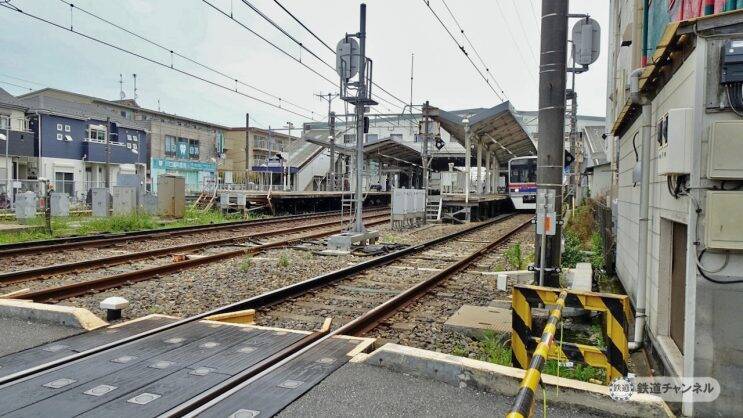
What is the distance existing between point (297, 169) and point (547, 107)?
41573 mm

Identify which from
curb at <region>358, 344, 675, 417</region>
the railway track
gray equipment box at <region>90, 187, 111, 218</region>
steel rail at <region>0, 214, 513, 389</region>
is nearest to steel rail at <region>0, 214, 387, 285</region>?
steel rail at <region>0, 214, 513, 389</region>

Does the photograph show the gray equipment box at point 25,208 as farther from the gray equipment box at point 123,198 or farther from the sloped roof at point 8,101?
the sloped roof at point 8,101

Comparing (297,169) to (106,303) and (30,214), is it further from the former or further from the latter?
(106,303)

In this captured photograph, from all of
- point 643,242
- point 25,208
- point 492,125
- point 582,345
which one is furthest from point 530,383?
point 492,125

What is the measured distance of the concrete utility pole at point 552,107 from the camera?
5633 mm

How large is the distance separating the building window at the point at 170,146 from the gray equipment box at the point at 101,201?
95.2 feet

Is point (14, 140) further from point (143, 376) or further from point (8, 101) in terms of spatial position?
point (143, 376)

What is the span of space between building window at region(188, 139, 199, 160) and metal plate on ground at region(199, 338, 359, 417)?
161 feet

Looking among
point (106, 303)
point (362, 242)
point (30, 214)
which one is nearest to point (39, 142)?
point (30, 214)

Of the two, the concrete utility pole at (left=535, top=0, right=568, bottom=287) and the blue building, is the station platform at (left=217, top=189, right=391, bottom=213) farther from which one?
the concrete utility pole at (left=535, top=0, right=568, bottom=287)

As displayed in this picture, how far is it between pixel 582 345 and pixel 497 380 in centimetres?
119

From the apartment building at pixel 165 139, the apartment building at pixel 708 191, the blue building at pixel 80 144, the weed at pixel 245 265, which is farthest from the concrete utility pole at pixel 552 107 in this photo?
the apartment building at pixel 165 139

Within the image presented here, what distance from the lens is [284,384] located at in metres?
3.39

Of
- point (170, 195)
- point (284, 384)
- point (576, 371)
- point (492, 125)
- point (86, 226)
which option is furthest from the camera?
point (492, 125)
